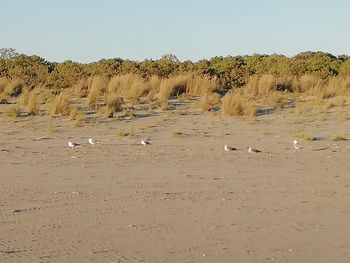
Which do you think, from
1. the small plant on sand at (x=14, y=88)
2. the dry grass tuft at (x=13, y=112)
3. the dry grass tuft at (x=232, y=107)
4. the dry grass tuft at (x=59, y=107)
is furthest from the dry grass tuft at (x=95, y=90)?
the dry grass tuft at (x=232, y=107)

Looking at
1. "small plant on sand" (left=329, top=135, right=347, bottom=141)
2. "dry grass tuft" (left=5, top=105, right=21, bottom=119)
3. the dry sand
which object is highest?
"dry grass tuft" (left=5, top=105, right=21, bottom=119)

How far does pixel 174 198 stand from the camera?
10.1 metres

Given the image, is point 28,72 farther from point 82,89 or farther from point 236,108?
point 236,108

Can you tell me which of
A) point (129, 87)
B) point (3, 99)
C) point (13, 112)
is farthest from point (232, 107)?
point (3, 99)

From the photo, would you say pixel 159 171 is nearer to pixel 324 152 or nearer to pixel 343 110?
pixel 324 152

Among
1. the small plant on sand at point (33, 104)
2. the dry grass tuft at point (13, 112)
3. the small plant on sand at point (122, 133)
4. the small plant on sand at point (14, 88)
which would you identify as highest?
the small plant on sand at point (14, 88)

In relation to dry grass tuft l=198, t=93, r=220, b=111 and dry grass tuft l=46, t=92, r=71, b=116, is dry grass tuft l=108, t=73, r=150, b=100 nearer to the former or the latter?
dry grass tuft l=198, t=93, r=220, b=111

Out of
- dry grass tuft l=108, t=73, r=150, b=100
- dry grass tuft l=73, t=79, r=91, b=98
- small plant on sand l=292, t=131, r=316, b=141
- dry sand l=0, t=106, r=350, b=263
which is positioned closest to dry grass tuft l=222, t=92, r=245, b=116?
dry sand l=0, t=106, r=350, b=263

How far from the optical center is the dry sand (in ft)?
24.2

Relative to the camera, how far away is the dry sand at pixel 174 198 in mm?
7375

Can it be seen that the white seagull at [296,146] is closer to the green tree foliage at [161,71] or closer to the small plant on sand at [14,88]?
the green tree foliage at [161,71]

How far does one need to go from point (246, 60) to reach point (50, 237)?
36.5 metres

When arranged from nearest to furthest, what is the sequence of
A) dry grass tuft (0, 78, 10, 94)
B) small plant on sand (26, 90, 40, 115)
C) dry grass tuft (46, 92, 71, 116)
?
dry grass tuft (46, 92, 71, 116) → small plant on sand (26, 90, 40, 115) → dry grass tuft (0, 78, 10, 94)

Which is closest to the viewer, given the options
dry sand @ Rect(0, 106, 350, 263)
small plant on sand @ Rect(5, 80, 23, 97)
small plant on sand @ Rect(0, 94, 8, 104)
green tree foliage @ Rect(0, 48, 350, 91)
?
dry sand @ Rect(0, 106, 350, 263)
